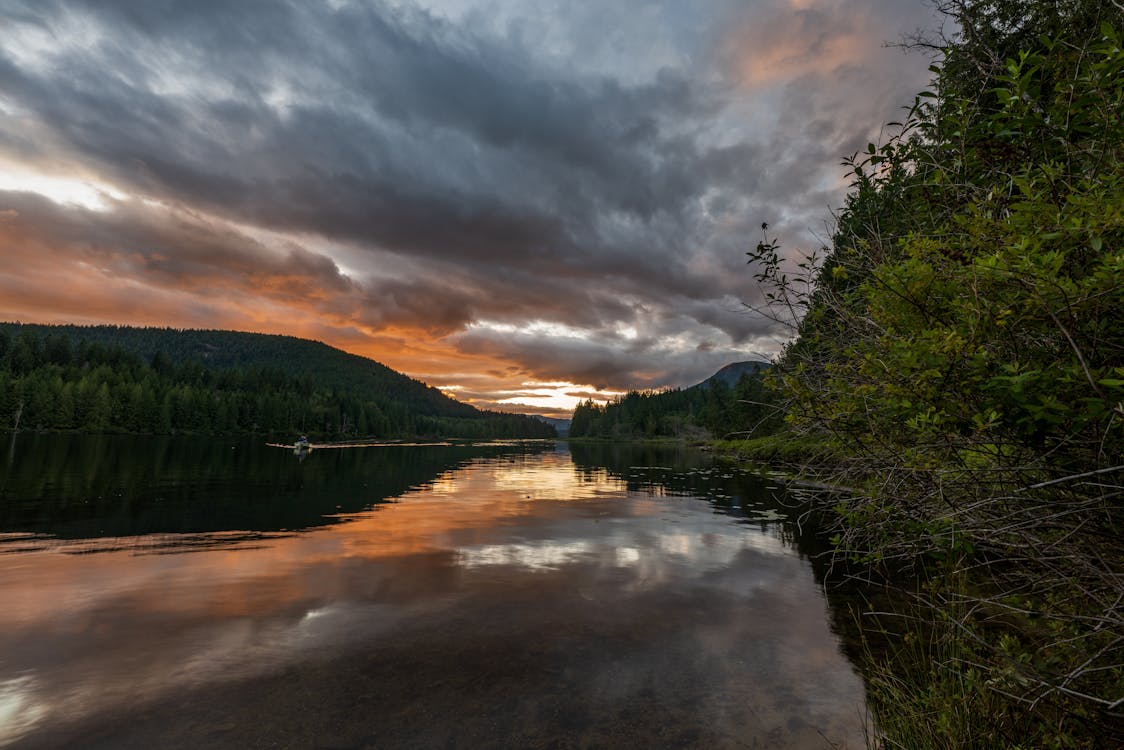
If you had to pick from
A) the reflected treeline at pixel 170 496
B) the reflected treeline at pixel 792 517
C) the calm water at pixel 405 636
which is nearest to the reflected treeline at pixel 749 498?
the reflected treeline at pixel 792 517

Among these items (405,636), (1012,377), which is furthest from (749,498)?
(1012,377)

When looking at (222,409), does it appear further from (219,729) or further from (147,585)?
(219,729)

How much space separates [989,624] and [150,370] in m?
234

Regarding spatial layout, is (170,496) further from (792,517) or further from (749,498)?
(749,498)

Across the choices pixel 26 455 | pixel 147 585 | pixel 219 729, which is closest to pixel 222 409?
pixel 26 455

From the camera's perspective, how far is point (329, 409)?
654 feet

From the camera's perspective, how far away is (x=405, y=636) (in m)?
12.2

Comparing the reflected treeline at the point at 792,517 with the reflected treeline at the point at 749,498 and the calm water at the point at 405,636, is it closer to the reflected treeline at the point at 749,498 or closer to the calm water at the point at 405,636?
the reflected treeline at the point at 749,498

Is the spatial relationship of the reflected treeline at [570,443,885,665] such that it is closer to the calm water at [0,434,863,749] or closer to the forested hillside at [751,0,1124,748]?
the calm water at [0,434,863,749]

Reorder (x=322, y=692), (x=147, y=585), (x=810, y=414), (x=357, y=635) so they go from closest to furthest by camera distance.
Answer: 1. (x=810, y=414)
2. (x=322, y=692)
3. (x=357, y=635)
4. (x=147, y=585)

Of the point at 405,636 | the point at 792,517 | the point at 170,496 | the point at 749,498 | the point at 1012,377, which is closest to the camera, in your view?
the point at 1012,377

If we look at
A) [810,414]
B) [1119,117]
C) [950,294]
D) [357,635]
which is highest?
[1119,117]

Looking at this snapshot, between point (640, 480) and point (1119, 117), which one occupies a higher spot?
point (1119, 117)

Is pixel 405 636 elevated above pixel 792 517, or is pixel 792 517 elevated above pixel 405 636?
pixel 405 636
